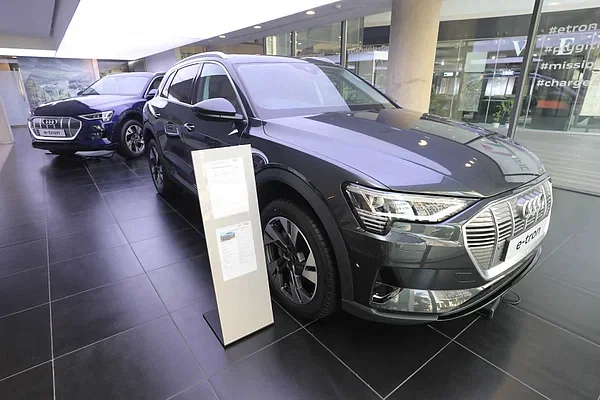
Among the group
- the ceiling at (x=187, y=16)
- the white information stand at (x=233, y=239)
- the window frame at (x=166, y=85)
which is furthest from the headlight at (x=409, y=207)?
the ceiling at (x=187, y=16)

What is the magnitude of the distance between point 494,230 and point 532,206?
366mm

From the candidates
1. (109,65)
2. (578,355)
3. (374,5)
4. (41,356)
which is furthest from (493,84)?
(109,65)

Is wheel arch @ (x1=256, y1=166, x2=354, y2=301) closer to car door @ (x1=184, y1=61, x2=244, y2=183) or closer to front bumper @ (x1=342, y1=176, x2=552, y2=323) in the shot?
front bumper @ (x1=342, y1=176, x2=552, y2=323)

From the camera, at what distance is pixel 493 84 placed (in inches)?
206

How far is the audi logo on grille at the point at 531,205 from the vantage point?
5.00ft

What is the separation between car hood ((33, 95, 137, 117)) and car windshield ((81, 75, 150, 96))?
384 millimetres

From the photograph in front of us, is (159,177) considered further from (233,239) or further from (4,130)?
(4,130)

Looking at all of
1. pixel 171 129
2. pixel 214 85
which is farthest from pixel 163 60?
pixel 214 85

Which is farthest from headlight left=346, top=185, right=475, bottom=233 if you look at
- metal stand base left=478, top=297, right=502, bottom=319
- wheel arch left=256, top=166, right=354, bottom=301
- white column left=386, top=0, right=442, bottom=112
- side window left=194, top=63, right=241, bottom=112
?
white column left=386, top=0, right=442, bottom=112

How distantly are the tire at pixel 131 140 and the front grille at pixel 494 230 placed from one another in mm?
5597

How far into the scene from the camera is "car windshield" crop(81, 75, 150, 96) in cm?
615

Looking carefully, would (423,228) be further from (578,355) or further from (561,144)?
(561,144)

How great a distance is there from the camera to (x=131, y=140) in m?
5.80

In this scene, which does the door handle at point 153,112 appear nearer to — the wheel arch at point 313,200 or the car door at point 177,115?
the car door at point 177,115
